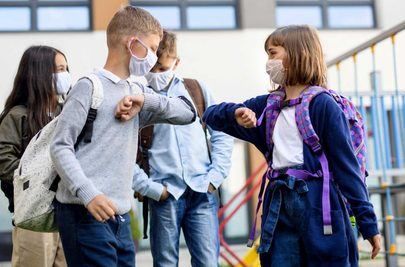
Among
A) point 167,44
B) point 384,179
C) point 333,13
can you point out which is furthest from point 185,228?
point 333,13

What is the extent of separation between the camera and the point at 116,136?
117 inches

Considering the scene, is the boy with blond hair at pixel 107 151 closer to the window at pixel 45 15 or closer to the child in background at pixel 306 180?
the child in background at pixel 306 180

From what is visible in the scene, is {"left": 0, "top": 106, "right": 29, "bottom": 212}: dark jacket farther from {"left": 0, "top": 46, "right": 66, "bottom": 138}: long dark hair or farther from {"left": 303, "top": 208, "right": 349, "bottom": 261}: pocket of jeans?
{"left": 303, "top": 208, "right": 349, "bottom": 261}: pocket of jeans

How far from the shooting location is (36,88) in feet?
12.8

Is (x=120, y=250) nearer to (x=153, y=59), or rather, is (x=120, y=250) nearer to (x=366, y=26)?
(x=153, y=59)

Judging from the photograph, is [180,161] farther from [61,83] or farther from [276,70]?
[276,70]

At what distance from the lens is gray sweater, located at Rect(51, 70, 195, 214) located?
→ 282cm

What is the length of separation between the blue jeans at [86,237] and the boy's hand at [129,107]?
0.38m

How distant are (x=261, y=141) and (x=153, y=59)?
574 millimetres

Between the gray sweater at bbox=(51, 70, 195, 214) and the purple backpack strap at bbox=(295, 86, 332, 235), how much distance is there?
0.57 metres

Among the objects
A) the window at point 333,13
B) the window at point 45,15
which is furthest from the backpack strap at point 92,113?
the window at point 333,13

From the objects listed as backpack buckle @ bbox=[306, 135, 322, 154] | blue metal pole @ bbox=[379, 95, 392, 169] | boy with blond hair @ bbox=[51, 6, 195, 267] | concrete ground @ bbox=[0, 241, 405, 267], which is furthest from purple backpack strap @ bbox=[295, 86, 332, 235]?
concrete ground @ bbox=[0, 241, 405, 267]

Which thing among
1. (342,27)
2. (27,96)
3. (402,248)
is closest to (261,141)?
(27,96)

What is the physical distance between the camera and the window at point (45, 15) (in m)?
13.2
